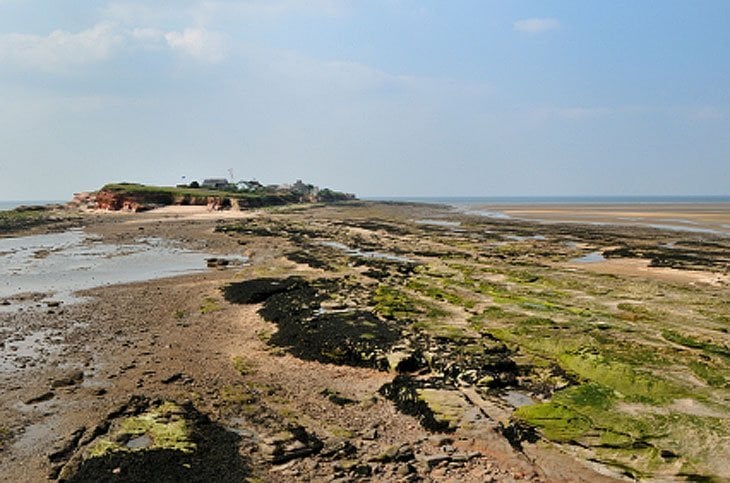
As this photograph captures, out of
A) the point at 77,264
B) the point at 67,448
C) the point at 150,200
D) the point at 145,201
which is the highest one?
the point at 150,200

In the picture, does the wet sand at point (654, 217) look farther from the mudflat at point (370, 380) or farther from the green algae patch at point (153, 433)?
the green algae patch at point (153, 433)

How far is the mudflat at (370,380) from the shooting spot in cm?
702

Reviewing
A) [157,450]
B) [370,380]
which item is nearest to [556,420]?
[370,380]

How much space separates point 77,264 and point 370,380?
22565 mm

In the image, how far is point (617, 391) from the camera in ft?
29.8

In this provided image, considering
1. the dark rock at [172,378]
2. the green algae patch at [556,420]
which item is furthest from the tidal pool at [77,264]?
the green algae patch at [556,420]

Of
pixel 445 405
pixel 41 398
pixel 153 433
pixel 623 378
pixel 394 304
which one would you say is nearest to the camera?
pixel 153 433

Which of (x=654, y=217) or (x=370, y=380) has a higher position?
(x=654, y=217)

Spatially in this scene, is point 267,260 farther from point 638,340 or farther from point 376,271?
point 638,340

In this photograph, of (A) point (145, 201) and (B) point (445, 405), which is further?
(A) point (145, 201)

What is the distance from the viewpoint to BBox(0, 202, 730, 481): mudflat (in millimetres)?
7016

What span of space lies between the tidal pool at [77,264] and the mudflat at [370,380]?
119 centimetres

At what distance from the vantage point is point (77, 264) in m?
26.2

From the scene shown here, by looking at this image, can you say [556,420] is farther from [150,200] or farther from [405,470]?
[150,200]
